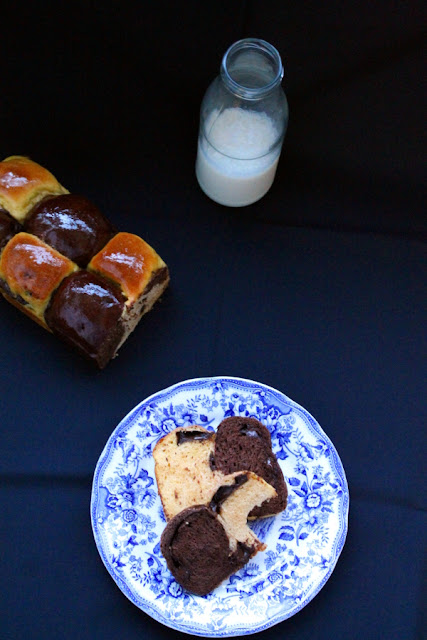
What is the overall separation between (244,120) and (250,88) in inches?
3.1

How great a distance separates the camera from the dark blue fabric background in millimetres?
1617

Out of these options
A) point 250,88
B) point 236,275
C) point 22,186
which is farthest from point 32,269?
point 250,88

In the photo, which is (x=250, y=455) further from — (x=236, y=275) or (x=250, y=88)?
(x=250, y=88)

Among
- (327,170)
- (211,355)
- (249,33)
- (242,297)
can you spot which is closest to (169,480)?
(211,355)

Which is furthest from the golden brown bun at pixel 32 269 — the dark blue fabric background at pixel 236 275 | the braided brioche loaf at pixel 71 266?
the dark blue fabric background at pixel 236 275

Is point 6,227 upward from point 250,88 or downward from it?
downward

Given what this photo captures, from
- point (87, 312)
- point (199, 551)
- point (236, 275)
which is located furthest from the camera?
point (236, 275)

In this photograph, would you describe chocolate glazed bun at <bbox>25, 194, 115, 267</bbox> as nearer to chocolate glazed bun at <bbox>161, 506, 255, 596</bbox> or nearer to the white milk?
the white milk

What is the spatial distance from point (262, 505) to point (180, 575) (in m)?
0.19

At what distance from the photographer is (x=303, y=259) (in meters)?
1.83

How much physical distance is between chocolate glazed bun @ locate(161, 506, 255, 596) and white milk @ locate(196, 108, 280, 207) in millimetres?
655

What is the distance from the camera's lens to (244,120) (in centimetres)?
170

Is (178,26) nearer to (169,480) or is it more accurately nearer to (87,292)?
(87,292)

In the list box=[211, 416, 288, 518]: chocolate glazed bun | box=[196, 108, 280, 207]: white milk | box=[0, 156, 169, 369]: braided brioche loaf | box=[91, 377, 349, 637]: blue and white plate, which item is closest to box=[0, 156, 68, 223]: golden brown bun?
box=[0, 156, 169, 369]: braided brioche loaf
